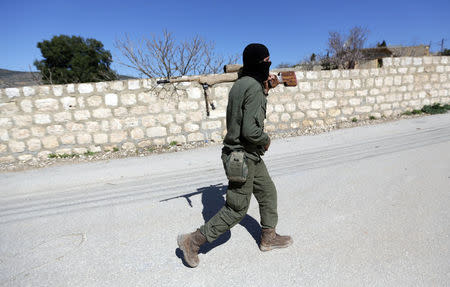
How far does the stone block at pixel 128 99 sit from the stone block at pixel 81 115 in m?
0.80

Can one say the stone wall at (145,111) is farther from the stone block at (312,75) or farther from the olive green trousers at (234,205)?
the olive green trousers at (234,205)


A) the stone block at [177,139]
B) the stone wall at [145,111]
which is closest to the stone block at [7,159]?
the stone wall at [145,111]

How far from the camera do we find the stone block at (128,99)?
5.91 metres

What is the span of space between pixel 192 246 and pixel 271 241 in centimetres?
70

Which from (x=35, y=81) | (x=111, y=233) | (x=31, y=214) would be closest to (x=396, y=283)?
(x=111, y=233)

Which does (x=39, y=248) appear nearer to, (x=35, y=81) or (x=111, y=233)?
(x=111, y=233)

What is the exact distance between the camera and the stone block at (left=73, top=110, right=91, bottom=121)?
18.8ft

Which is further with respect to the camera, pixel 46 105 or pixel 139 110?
pixel 139 110

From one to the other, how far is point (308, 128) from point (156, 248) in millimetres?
6194

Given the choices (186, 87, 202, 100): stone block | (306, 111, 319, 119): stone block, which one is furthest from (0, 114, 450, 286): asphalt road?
(306, 111, 319, 119): stone block

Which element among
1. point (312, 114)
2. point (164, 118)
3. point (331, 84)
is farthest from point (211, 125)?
point (331, 84)

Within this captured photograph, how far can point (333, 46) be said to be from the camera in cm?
1389

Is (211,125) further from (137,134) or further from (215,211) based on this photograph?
(215,211)

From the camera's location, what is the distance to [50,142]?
5.71m
